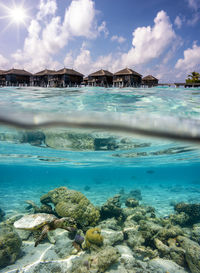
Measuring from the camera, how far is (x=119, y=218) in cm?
992

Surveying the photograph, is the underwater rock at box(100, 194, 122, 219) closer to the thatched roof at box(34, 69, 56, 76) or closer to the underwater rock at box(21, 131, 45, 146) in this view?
the underwater rock at box(21, 131, 45, 146)

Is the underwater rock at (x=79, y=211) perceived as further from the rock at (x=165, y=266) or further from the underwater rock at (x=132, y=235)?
the rock at (x=165, y=266)

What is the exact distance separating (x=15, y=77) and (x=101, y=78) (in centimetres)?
2255

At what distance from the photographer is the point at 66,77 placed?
40.2m

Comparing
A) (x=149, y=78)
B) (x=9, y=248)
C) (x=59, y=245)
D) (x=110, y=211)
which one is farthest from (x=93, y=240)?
(x=149, y=78)

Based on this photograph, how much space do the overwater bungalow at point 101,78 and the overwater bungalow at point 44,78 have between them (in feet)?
33.7

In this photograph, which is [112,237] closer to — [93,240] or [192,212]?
[93,240]

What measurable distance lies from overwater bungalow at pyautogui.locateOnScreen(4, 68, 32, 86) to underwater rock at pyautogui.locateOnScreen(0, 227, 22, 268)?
144ft

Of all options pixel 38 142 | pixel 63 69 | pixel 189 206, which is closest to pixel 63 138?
pixel 38 142

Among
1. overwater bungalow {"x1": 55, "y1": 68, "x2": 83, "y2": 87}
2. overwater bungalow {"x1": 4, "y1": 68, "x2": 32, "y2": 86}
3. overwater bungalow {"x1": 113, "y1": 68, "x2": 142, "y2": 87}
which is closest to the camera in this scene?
overwater bungalow {"x1": 113, "y1": 68, "x2": 142, "y2": 87}

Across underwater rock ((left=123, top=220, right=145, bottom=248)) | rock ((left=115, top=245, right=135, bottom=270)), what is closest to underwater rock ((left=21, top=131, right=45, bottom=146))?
underwater rock ((left=123, top=220, right=145, bottom=248))

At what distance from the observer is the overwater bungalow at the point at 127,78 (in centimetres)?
3950

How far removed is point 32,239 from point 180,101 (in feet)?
36.4

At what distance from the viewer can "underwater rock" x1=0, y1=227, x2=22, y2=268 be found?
650 centimetres
